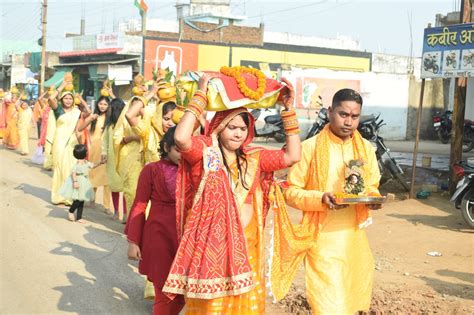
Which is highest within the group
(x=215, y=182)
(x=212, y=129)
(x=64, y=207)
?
(x=212, y=129)

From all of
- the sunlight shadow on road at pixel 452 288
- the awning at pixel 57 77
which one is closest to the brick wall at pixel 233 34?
the awning at pixel 57 77

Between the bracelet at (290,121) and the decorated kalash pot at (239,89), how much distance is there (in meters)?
0.11

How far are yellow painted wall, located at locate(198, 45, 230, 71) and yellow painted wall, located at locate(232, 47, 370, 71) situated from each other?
68 cm

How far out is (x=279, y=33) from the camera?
55750 millimetres

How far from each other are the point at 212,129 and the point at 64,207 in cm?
811

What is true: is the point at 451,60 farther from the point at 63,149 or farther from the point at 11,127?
the point at 11,127

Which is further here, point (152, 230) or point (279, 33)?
point (279, 33)

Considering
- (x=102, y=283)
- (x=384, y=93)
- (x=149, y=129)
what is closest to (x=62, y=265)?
A: (x=102, y=283)

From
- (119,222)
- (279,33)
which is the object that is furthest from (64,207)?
(279,33)

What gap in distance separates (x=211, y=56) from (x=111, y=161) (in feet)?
87.3

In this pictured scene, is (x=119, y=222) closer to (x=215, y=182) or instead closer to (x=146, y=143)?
(x=146, y=143)

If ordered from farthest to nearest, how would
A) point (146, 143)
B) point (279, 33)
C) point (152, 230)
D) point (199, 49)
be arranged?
point (279, 33) → point (199, 49) → point (146, 143) → point (152, 230)

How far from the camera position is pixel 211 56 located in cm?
3622

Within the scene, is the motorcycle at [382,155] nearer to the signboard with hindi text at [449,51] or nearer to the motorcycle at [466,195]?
the signboard with hindi text at [449,51]
